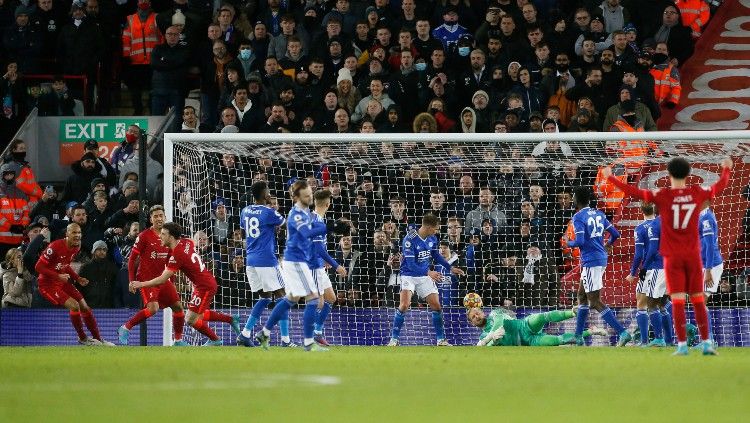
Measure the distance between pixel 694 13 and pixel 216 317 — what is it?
10.0 metres

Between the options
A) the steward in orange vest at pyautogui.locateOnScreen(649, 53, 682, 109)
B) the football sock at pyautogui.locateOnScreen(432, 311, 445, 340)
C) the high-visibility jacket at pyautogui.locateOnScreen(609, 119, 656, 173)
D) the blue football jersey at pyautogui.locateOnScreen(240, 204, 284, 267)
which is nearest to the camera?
the blue football jersey at pyautogui.locateOnScreen(240, 204, 284, 267)

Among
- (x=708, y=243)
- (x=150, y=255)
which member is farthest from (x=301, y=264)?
(x=708, y=243)

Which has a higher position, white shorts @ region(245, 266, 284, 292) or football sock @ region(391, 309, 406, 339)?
white shorts @ region(245, 266, 284, 292)

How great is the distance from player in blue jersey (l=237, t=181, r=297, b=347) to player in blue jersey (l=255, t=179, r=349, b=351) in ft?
3.75

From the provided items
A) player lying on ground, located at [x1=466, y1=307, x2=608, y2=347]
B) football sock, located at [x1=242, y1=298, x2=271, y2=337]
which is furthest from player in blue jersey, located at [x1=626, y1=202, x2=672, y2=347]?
football sock, located at [x1=242, y1=298, x2=271, y2=337]

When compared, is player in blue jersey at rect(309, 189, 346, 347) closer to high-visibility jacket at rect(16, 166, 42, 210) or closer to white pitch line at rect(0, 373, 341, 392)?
white pitch line at rect(0, 373, 341, 392)

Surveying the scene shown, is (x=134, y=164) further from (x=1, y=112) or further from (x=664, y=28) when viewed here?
(x=664, y=28)

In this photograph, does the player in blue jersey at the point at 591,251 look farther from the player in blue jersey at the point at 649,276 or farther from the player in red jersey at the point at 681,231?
the player in red jersey at the point at 681,231

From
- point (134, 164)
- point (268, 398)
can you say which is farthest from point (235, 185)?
point (268, 398)

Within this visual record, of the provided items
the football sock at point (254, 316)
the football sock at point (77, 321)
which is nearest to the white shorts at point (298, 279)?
the football sock at point (254, 316)

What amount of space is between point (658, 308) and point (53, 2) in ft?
40.8

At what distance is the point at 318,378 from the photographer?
8914mm

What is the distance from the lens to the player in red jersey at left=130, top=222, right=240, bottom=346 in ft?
52.1

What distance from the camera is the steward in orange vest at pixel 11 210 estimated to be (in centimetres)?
2098
